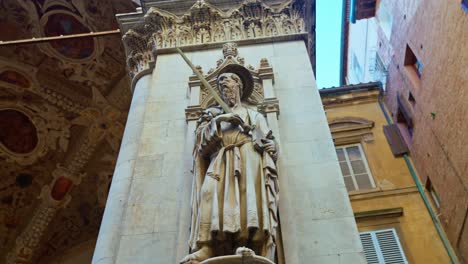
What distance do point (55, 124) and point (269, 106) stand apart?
1127 cm

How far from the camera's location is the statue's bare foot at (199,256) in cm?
441

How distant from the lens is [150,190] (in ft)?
20.6

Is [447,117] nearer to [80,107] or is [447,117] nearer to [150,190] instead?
[150,190]

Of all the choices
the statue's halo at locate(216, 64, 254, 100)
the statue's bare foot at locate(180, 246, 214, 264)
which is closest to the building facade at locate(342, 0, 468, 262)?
the statue's halo at locate(216, 64, 254, 100)

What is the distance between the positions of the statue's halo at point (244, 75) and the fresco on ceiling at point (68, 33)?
8.66 m

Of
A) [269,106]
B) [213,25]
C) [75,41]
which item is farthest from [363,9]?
[269,106]

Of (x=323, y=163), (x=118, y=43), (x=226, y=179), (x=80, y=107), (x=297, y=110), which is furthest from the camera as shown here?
(x=80, y=107)

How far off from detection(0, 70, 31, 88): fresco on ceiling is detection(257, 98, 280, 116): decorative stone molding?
11.2 metres

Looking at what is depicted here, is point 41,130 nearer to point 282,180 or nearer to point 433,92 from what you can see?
point 282,180

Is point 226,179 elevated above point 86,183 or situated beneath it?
situated beneath

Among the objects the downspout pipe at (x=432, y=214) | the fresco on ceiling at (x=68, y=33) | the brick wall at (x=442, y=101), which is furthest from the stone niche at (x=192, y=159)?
the downspout pipe at (x=432, y=214)

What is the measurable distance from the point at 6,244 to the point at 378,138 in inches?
540

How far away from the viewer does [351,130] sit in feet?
52.3

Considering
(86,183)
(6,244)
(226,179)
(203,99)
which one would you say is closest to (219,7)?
(203,99)
